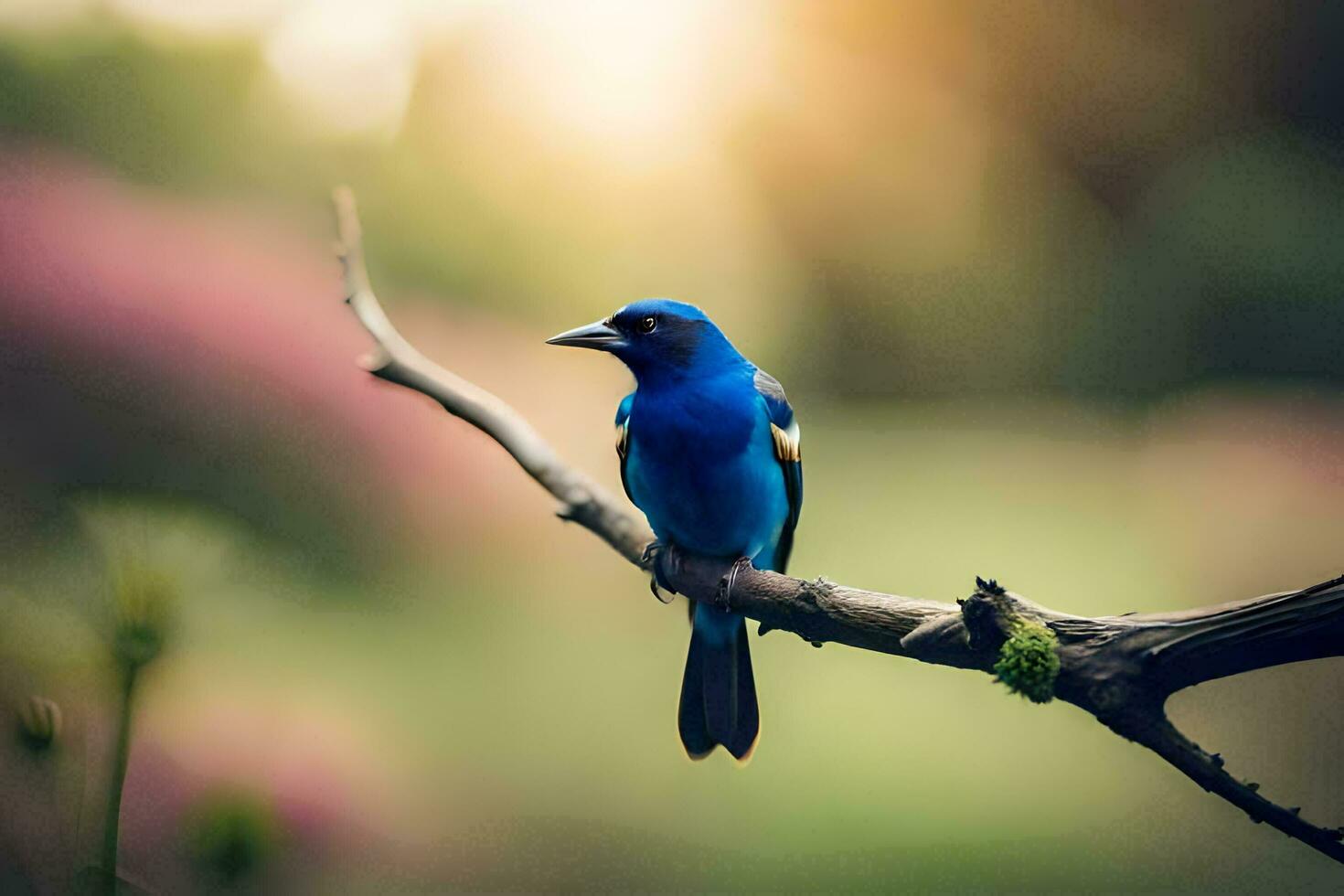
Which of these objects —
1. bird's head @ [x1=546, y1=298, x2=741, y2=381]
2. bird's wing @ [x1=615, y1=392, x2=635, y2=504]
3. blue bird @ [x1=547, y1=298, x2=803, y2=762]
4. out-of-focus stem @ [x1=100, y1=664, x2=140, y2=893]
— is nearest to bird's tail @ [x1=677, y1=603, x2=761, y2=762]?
blue bird @ [x1=547, y1=298, x2=803, y2=762]

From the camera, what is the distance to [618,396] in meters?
2.22

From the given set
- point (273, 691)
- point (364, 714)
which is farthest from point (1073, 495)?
point (273, 691)

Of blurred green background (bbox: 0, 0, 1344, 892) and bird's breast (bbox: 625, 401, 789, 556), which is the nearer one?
bird's breast (bbox: 625, 401, 789, 556)

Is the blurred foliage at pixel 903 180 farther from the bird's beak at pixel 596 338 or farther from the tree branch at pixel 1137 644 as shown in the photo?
the tree branch at pixel 1137 644

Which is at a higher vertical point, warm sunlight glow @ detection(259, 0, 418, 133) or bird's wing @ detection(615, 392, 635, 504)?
warm sunlight glow @ detection(259, 0, 418, 133)

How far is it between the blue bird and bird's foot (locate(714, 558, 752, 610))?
0.13 feet

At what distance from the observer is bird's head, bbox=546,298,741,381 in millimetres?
1721

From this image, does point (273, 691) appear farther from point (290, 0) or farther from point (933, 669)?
point (290, 0)

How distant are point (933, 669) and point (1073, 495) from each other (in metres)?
0.43

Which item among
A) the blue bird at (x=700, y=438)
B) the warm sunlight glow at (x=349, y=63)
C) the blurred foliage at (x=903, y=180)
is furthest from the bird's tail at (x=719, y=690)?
the warm sunlight glow at (x=349, y=63)

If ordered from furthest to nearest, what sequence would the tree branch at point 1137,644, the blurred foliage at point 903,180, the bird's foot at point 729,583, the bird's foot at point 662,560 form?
the blurred foliage at point 903,180
the bird's foot at point 662,560
the bird's foot at point 729,583
the tree branch at point 1137,644

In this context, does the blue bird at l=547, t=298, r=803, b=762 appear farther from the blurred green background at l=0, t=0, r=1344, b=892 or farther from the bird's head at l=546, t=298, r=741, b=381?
the blurred green background at l=0, t=0, r=1344, b=892

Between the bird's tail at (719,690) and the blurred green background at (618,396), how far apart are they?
135 millimetres

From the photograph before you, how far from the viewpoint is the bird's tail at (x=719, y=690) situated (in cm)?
184
